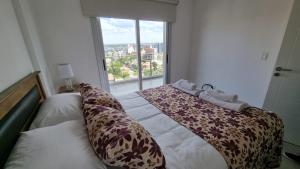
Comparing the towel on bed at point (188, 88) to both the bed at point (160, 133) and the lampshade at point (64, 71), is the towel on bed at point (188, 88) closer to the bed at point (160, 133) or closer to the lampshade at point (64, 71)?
the bed at point (160, 133)

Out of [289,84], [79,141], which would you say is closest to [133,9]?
[79,141]

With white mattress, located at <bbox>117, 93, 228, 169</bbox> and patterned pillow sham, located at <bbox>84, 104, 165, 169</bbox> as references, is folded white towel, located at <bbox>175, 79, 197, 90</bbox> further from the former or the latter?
patterned pillow sham, located at <bbox>84, 104, 165, 169</bbox>

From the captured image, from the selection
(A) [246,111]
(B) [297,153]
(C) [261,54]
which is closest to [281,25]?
(C) [261,54]

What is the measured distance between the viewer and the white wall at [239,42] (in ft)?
6.86

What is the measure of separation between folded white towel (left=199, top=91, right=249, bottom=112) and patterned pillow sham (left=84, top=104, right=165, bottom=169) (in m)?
1.14

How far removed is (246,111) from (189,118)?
0.65m

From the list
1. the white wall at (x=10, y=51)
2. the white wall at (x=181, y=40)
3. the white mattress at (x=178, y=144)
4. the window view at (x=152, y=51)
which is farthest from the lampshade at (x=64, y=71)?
the white wall at (x=181, y=40)

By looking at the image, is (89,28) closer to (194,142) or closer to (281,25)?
(194,142)

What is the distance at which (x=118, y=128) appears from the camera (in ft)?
2.53

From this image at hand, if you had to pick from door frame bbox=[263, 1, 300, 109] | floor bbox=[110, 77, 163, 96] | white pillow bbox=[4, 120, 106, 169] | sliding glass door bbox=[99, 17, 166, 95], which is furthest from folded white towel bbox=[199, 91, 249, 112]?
floor bbox=[110, 77, 163, 96]

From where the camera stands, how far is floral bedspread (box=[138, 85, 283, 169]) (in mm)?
1044

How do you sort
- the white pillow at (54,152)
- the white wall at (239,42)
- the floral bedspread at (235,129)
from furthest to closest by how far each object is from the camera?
the white wall at (239,42) → the floral bedspread at (235,129) → the white pillow at (54,152)

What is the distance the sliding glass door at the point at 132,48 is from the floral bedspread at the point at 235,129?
155cm

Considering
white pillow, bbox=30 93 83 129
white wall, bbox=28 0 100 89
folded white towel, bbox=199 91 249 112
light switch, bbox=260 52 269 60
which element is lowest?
folded white towel, bbox=199 91 249 112
